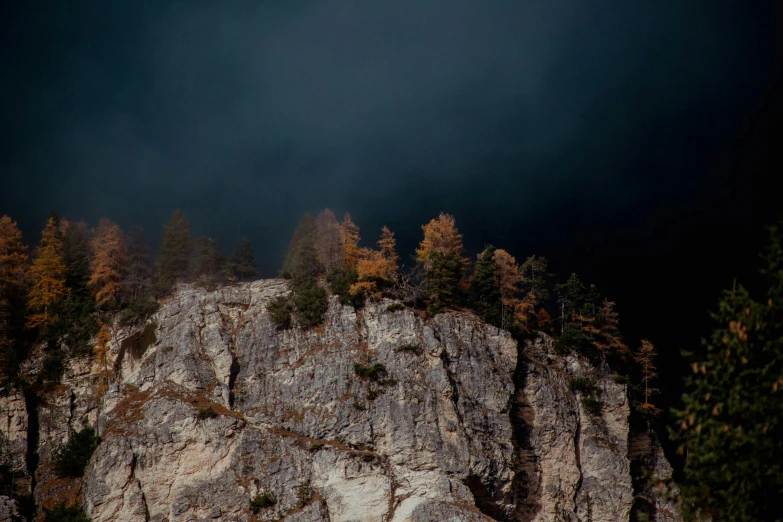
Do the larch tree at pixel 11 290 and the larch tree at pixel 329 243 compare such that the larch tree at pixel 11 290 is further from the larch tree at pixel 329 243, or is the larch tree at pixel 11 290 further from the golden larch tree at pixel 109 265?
the larch tree at pixel 329 243

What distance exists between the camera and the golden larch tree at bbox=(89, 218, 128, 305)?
6730 centimetres

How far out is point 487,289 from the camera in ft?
216

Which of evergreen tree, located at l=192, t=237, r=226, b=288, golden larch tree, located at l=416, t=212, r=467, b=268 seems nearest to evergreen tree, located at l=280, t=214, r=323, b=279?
evergreen tree, located at l=192, t=237, r=226, b=288

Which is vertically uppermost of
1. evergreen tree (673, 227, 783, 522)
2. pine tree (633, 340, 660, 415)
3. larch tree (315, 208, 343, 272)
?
larch tree (315, 208, 343, 272)

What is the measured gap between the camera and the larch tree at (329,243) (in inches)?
2640

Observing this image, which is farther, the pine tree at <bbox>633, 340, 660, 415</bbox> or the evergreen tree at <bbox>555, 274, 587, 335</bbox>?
the evergreen tree at <bbox>555, 274, 587, 335</bbox>

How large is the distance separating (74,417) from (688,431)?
182 feet

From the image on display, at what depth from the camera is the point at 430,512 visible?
48.6 m

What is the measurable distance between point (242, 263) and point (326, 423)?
80.0 ft

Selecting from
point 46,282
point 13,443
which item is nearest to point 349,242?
point 46,282

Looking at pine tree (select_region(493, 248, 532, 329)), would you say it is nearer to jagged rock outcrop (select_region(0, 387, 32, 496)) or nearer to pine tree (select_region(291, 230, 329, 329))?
pine tree (select_region(291, 230, 329, 329))

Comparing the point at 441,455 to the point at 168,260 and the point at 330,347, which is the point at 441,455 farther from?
the point at 168,260

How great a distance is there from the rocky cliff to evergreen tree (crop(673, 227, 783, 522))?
31384 mm

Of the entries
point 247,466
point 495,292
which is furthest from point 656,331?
point 247,466
